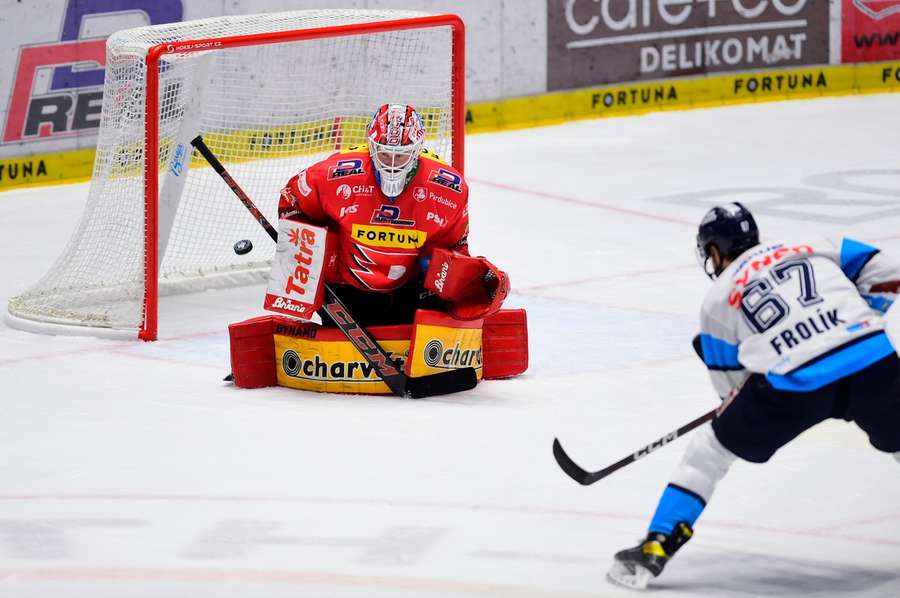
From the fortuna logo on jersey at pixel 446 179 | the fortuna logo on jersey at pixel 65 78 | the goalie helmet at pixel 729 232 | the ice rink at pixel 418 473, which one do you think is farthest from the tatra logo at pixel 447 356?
Answer: the fortuna logo on jersey at pixel 65 78

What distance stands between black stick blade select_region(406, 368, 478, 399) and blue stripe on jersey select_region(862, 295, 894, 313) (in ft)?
6.84

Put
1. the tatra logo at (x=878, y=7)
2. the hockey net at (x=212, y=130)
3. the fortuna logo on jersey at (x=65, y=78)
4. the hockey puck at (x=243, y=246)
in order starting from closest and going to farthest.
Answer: the hockey puck at (x=243, y=246), the hockey net at (x=212, y=130), the fortuna logo on jersey at (x=65, y=78), the tatra logo at (x=878, y=7)

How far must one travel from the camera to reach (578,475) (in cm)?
456

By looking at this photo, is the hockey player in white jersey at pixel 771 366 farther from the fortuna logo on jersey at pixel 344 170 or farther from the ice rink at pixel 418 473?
the fortuna logo on jersey at pixel 344 170

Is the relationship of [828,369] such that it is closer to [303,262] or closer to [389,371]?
[389,371]

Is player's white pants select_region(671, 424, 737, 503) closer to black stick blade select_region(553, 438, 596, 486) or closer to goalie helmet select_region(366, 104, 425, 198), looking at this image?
black stick blade select_region(553, 438, 596, 486)

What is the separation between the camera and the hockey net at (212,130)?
6.94 meters

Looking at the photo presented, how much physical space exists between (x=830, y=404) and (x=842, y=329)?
179mm

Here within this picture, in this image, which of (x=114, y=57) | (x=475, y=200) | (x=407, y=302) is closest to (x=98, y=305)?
(x=114, y=57)

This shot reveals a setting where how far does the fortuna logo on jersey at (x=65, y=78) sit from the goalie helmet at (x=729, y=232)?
6.27 meters

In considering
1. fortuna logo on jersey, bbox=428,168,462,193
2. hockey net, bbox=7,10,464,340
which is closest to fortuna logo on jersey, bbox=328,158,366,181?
fortuna logo on jersey, bbox=428,168,462,193

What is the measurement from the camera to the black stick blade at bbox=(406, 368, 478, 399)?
235 inches

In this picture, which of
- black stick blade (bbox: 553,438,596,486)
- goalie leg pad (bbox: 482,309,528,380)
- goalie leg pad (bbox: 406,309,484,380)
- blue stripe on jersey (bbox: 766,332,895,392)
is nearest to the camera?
blue stripe on jersey (bbox: 766,332,895,392)

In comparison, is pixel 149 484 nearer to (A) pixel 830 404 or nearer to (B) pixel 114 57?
(A) pixel 830 404
